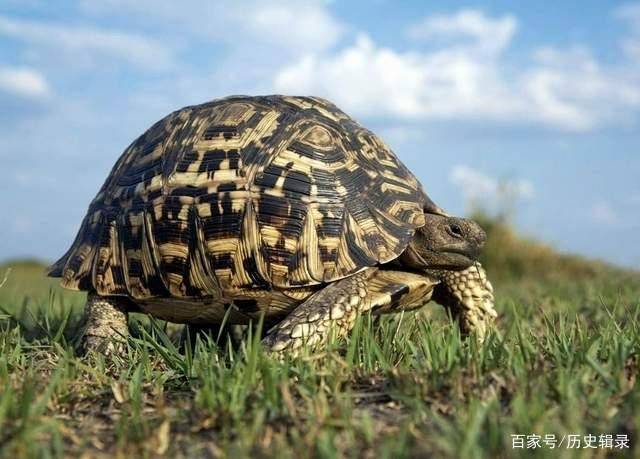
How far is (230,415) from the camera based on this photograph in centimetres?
263

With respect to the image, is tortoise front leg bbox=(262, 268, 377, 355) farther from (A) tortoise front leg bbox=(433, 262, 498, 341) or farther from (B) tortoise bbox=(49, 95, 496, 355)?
(A) tortoise front leg bbox=(433, 262, 498, 341)

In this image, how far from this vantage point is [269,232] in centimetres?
402

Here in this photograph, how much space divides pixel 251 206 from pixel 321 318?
75 cm

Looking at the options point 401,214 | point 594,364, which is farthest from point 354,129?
point 594,364

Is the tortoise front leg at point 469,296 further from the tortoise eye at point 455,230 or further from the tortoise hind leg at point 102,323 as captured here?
the tortoise hind leg at point 102,323

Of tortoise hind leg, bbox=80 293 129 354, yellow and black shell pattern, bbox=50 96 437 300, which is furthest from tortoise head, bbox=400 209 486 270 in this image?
tortoise hind leg, bbox=80 293 129 354

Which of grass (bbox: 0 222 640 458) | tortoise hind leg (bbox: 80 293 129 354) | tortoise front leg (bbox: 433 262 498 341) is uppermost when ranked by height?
tortoise front leg (bbox: 433 262 498 341)

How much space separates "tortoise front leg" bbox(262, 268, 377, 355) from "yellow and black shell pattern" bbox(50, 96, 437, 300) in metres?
0.08

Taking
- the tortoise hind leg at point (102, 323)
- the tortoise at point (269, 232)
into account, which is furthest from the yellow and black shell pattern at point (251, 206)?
the tortoise hind leg at point (102, 323)

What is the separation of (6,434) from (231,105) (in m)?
2.53

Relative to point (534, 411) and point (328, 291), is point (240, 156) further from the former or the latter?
point (534, 411)

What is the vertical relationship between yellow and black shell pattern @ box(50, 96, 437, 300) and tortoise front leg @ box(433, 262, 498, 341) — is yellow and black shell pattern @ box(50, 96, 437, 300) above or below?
above

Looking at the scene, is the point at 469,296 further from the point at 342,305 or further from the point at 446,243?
the point at 342,305

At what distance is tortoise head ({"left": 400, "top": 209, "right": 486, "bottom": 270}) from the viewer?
14.4ft
